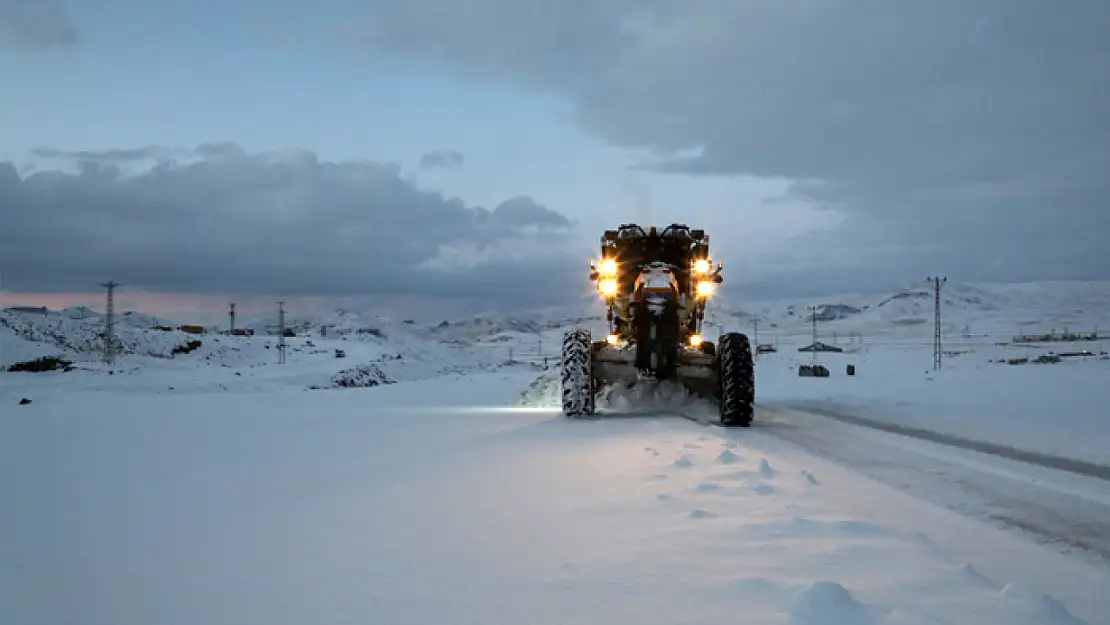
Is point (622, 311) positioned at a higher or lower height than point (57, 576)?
higher

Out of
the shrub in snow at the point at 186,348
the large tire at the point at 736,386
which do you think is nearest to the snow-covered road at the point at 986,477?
the large tire at the point at 736,386

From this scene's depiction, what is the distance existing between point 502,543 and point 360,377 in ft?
139

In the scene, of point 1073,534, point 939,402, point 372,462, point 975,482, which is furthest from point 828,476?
point 939,402

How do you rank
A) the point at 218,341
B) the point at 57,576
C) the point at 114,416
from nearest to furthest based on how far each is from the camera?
the point at 57,576 → the point at 114,416 → the point at 218,341

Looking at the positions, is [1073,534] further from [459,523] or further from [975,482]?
[459,523]

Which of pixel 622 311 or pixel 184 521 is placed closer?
pixel 184 521

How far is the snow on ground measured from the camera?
334cm

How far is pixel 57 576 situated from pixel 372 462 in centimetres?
387

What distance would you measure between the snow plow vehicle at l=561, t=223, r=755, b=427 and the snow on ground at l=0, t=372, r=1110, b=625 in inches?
125

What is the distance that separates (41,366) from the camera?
136ft

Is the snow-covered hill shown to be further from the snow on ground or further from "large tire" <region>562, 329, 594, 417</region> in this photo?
the snow on ground

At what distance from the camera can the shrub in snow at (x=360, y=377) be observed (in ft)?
138

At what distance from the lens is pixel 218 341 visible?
207 feet

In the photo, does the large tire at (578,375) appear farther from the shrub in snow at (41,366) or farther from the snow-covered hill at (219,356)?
the shrub in snow at (41,366)
